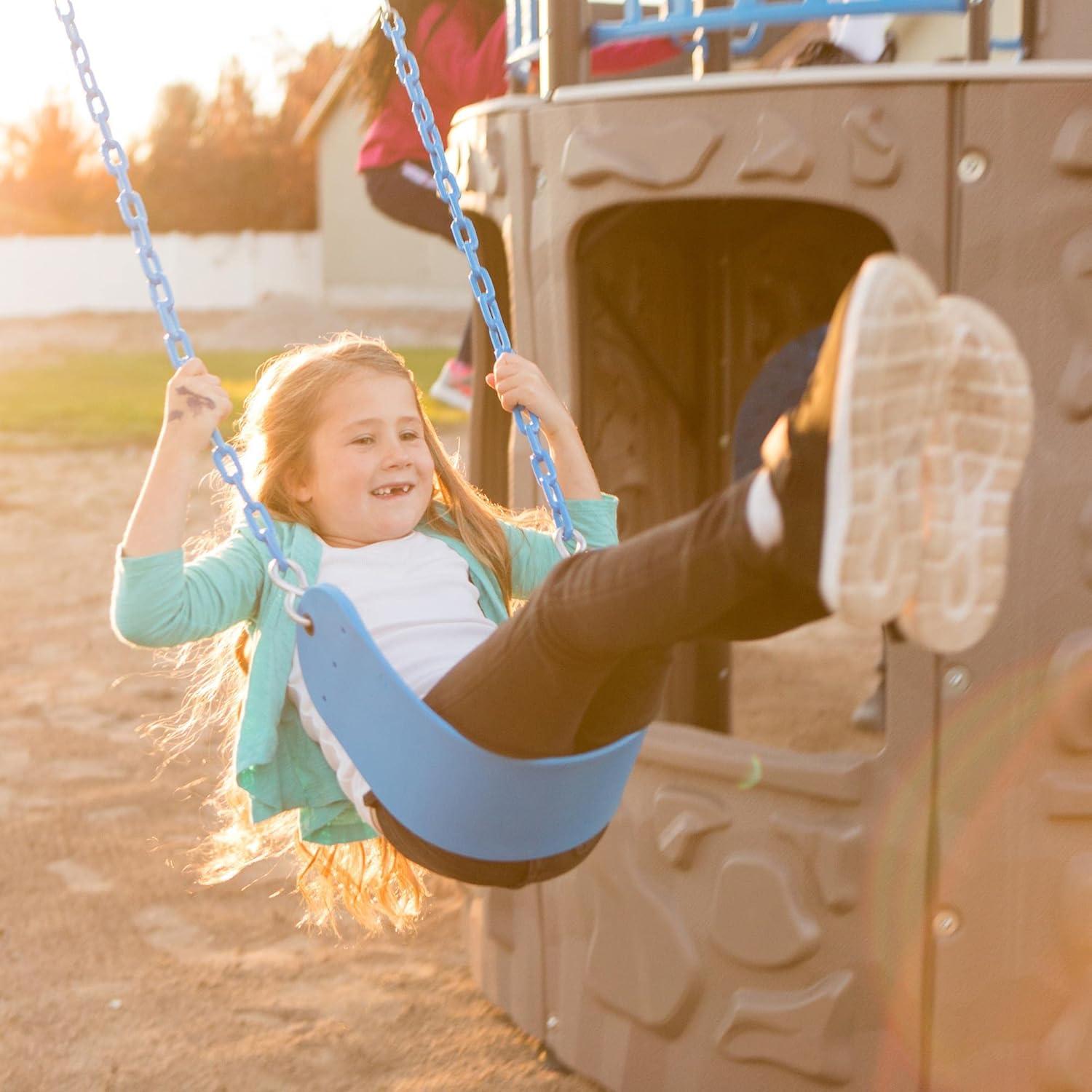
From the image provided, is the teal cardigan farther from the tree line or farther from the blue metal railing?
the tree line

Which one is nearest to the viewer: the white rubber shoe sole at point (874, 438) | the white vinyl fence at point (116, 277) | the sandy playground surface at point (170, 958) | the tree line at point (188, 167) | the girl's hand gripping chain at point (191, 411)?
the white rubber shoe sole at point (874, 438)

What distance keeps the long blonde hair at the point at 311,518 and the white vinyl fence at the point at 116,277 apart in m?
33.7

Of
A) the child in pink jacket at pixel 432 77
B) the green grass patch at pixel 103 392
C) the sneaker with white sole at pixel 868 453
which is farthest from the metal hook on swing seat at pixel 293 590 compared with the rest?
the green grass patch at pixel 103 392

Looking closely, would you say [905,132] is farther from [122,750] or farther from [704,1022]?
[122,750]

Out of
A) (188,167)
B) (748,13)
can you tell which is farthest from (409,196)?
(188,167)

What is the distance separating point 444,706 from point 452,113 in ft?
10.5

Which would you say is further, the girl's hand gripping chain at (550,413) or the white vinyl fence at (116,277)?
the white vinyl fence at (116,277)

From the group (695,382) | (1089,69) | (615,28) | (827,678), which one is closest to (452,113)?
(695,382)

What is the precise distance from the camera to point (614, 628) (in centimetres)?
226

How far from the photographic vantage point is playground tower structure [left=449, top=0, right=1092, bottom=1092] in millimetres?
3377

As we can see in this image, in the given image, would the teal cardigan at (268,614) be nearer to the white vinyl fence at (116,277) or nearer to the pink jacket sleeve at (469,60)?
the pink jacket sleeve at (469,60)

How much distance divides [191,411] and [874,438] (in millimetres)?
1219

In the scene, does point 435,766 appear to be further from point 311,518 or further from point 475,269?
point 475,269

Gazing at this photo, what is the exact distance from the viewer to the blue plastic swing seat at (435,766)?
248 cm
